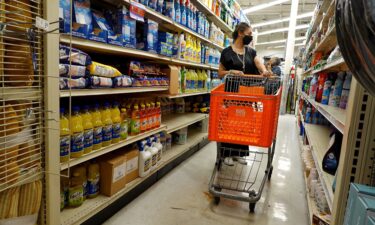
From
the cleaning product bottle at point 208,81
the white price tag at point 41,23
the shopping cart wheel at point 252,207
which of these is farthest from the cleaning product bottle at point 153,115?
the cleaning product bottle at point 208,81

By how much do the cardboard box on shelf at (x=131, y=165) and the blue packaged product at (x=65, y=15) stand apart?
41.5 inches

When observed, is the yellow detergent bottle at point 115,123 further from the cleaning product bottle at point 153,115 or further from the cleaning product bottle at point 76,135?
the cleaning product bottle at point 153,115

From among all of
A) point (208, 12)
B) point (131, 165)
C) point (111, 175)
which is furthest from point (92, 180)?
point (208, 12)

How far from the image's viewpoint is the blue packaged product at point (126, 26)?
1.85 m

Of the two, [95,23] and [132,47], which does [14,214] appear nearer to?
[95,23]

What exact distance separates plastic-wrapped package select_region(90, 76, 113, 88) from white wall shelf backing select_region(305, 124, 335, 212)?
1.45 m

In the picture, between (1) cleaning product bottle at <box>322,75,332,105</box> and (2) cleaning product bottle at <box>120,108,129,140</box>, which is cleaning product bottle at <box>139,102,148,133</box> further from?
(1) cleaning product bottle at <box>322,75,332,105</box>

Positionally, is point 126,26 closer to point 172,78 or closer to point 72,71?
point 72,71

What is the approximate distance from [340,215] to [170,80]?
1.94 metres

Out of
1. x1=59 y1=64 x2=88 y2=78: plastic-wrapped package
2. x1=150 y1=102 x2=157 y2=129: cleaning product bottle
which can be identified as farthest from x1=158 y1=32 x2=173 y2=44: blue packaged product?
x1=59 y1=64 x2=88 y2=78: plastic-wrapped package

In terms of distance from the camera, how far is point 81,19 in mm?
1510

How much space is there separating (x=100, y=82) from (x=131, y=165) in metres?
0.79

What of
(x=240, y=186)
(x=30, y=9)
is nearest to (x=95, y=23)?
(x=30, y=9)

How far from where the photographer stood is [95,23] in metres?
1.67
